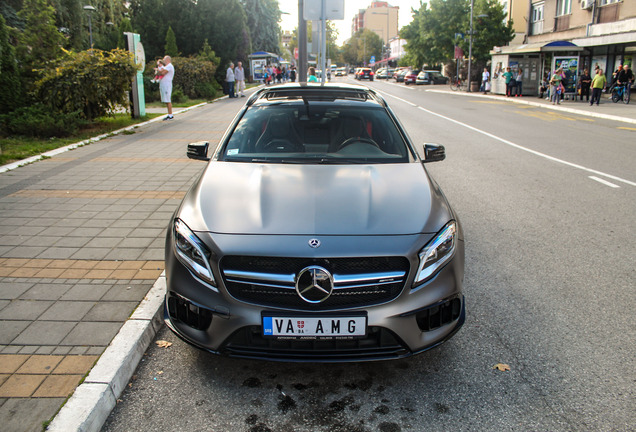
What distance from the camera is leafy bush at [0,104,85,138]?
12188 mm

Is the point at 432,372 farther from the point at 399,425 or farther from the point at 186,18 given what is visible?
the point at 186,18

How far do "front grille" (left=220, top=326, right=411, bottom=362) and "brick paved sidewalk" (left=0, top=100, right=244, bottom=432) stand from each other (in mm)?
965

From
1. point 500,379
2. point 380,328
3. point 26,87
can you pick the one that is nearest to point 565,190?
point 500,379

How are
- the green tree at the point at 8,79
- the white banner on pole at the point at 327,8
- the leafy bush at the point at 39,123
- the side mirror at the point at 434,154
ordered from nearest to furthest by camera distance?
the side mirror at the point at 434,154 < the leafy bush at the point at 39,123 < the green tree at the point at 8,79 < the white banner on pole at the point at 327,8

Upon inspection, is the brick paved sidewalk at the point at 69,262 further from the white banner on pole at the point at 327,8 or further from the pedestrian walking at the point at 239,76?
the pedestrian walking at the point at 239,76

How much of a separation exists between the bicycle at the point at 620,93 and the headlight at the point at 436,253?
26.9 metres

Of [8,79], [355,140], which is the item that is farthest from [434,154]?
[8,79]

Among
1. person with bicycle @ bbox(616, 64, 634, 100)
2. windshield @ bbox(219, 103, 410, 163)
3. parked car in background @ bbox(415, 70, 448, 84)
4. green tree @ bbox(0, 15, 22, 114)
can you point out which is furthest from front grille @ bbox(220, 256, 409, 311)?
parked car in background @ bbox(415, 70, 448, 84)

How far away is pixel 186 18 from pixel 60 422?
3714 centimetres

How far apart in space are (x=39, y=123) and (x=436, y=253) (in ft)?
38.5

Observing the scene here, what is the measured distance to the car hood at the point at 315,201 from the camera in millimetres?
3066

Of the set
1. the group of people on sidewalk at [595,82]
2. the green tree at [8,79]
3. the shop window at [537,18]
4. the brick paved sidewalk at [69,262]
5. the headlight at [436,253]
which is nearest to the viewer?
the headlight at [436,253]

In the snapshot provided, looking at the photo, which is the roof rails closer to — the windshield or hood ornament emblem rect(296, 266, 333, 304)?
the windshield

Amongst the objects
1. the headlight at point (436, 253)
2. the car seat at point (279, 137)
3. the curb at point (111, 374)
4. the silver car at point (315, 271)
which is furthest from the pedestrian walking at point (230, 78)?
the headlight at point (436, 253)
